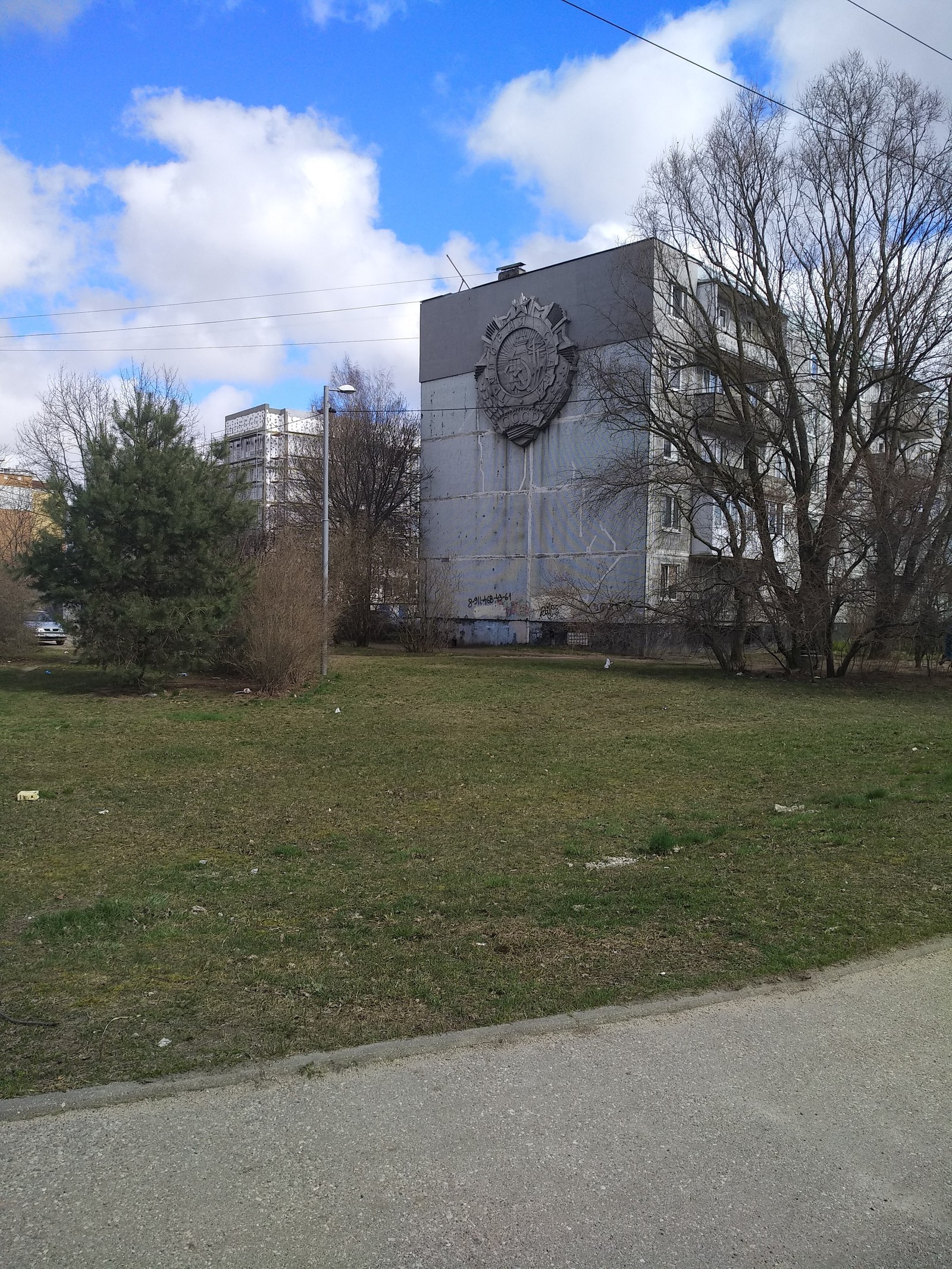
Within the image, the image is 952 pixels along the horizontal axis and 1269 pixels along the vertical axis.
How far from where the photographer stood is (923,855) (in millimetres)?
7496

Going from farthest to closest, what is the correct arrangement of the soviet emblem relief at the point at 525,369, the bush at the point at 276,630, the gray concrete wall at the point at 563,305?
1. the soviet emblem relief at the point at 525,369
2. the gray concrete wall at the point at 563,305
3. the bush at the point at 276,630

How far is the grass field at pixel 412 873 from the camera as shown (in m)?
4.62

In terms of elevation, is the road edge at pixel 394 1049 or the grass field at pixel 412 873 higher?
the road edge at pixel 394 1049

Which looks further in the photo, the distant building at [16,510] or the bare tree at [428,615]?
the distant building at [16,510]

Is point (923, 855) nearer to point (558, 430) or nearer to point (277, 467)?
point (558, 430)

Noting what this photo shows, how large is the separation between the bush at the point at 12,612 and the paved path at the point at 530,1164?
27954mm

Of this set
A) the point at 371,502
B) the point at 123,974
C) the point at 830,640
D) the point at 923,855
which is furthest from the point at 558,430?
the point at 123,974

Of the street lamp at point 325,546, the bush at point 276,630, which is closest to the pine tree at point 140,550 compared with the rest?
the bush at point 276,630

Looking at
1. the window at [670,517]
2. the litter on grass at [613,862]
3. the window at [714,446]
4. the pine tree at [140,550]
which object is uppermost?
the window at [714,446]

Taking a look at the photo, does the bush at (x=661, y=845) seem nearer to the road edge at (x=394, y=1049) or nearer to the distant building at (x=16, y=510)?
the road edge at (x=394, y=1049)

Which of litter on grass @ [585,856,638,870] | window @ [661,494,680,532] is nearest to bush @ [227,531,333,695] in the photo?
litter on grass @ [585,856,638,870]

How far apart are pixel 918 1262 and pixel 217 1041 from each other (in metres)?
2.77

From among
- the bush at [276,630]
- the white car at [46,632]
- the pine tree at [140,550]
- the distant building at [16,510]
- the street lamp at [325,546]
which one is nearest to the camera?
the pine tree at [140,550]

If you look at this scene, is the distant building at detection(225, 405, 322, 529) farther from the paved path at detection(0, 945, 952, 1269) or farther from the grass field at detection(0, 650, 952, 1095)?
the paved path at detection(0, 945, 952, 1269)
